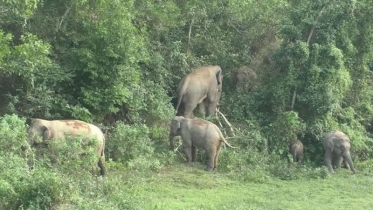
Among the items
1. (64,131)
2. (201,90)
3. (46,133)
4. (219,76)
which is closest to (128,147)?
(64,131)

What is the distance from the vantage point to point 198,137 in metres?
14.3

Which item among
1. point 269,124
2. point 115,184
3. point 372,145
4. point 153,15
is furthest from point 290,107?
point 115,184

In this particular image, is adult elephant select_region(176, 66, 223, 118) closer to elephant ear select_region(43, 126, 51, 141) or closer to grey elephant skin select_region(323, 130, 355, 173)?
grey elephant skin select_region(323, 130, 355, 173)

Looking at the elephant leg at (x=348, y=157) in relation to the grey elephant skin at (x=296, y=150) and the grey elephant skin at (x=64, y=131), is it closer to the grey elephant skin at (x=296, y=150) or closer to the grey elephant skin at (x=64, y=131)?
the grey elephant skin at (x=296, y=150)

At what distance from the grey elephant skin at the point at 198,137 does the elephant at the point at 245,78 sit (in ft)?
12.0

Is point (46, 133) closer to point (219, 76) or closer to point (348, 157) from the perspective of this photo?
point (219, 76)

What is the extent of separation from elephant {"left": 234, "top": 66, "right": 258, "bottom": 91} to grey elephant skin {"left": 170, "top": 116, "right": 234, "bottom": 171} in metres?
3.66

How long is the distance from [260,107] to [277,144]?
1711 mm

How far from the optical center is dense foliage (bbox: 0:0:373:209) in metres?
13.1

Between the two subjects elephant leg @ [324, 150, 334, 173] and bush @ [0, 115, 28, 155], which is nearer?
bush @ [0, 115, 28, 155]

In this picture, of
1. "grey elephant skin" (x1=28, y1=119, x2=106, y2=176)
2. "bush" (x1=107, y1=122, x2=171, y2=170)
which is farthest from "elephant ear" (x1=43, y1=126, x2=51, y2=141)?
"bush" (x1=107, y1=122, x2=171, y2=170)

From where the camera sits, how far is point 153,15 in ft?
54.4

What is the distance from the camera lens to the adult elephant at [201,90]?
16344 mm

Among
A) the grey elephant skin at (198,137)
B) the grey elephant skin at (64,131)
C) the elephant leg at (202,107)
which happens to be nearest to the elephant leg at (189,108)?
the elephant leg at (202,107)
